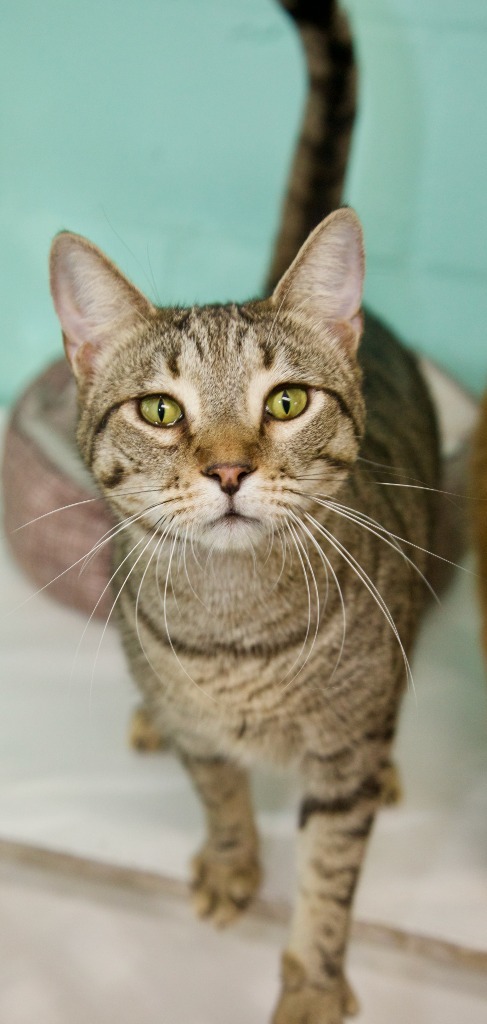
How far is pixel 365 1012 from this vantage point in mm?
876

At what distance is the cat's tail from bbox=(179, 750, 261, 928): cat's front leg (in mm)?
635

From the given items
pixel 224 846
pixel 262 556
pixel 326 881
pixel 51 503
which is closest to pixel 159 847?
pixel 224 846

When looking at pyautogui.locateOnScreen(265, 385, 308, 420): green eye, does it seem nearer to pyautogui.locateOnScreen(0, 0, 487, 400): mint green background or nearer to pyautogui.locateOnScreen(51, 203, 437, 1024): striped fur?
pyautogui.locateOnScreen(51, 203, 437, 1024): striped fur

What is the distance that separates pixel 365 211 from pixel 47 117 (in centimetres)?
55

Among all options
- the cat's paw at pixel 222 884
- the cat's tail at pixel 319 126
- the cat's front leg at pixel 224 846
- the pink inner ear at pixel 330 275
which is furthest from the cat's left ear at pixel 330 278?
the cat's paw at pixel 222 884

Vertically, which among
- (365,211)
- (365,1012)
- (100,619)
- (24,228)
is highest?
(365,211)

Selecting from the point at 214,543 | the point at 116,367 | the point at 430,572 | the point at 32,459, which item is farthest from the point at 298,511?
the point at 32,459

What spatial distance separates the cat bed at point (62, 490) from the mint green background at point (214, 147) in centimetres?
10

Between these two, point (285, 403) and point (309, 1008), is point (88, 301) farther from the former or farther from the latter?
point (309, 1008)

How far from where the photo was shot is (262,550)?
76 centimetres

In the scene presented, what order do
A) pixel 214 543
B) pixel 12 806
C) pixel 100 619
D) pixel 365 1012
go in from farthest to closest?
pixel 100 619
pixel 12 806
pixel 365 1012
pixel 214 543

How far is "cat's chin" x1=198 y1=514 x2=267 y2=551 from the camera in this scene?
671 mm

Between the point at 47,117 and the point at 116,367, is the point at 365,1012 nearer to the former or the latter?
the point at 116,367

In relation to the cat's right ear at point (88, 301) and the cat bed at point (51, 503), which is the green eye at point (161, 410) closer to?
the cat's right ear at point (88, 301)
